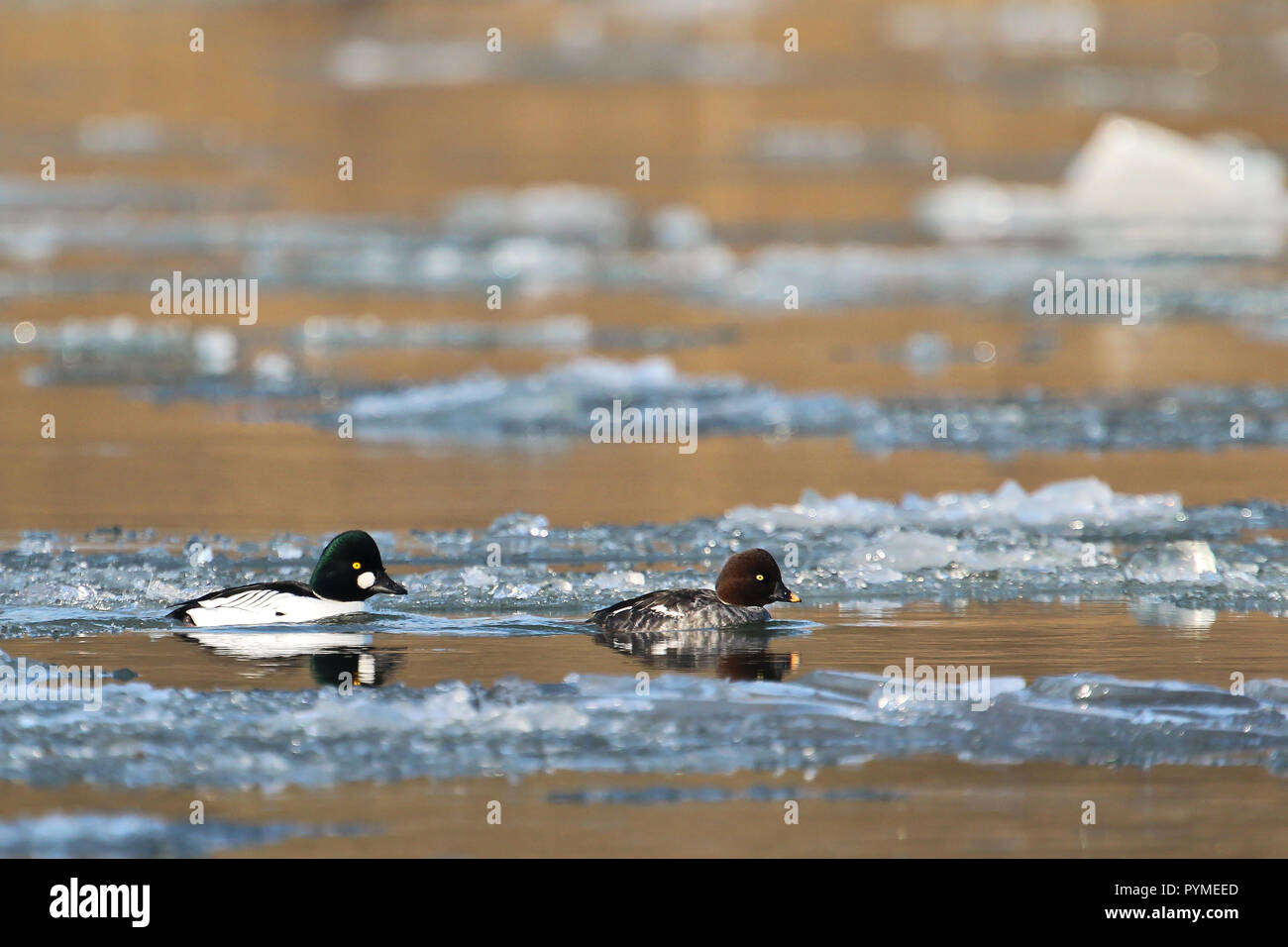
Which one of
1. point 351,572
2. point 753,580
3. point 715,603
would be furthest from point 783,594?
point 351,572

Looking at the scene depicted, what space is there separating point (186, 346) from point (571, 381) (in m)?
4.67

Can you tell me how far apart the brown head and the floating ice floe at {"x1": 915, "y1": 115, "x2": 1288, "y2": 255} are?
18854 millimetres

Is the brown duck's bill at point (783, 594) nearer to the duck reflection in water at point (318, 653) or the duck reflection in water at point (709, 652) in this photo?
the duck reflection in water at point (709, 652)

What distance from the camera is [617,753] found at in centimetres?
741

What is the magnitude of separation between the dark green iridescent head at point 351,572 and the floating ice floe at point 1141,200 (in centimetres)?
1922

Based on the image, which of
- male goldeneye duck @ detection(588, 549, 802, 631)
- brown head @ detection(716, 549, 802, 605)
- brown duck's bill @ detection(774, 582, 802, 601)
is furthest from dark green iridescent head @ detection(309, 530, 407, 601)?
brown duck's bill @ detection(774, 582, 802, 601)

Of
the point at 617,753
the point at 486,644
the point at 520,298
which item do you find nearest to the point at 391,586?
the point at 486,644

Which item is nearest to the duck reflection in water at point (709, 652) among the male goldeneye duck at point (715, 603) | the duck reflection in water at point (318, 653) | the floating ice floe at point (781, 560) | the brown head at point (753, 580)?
the male goldeneye duck at point (715, 603)

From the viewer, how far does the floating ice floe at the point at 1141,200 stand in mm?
28344

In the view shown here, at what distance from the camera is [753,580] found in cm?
935

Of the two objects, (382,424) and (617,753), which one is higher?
(382,424)

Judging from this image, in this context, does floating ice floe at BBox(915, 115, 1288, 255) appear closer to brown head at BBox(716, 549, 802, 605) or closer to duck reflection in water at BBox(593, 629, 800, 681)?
brown head at BBox(716, 549, 802, 605)

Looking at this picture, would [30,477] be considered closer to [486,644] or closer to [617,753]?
[486,644]
